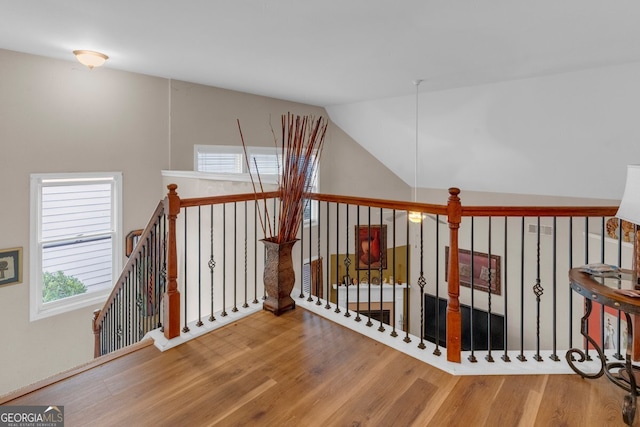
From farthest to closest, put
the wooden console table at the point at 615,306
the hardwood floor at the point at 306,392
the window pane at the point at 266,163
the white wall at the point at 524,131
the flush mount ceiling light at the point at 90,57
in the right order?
the window pane at the point at 266,163, the white wall at the point at 524,131, the flush mount ceiling light at the point at 90,57, the hardwood floor at the point at 306,392, the wooden console table at the point at 615,306

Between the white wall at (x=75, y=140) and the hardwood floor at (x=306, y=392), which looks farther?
the white wall at (x=75, y=140)

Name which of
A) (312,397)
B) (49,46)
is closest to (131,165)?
(49,46)

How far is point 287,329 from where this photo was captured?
262 cm

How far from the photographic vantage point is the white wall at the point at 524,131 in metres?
3.91

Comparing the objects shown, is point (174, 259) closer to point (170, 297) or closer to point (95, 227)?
point (170, 297)

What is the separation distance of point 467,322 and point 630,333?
5.82 metres

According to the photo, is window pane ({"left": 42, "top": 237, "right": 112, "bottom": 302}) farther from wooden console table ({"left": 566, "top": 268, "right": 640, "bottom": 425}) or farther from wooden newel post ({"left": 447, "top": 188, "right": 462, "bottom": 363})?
wooden console table ({"left": 566, "top": 268, "right": 640, "bottom": 425})

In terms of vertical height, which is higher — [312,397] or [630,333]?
[630,333]

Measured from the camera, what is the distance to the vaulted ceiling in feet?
8.21

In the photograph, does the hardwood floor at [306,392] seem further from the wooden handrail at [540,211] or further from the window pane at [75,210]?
the window pane at [75,210]

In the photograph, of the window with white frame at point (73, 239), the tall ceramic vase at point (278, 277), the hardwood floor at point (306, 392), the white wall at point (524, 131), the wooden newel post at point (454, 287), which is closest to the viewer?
the hardwood floor at point (306, 392)

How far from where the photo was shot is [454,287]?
87.4 inches

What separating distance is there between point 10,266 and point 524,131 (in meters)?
6.16

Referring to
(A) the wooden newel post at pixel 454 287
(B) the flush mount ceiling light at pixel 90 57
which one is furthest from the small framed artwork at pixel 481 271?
(B) the flush mount ceiling light at pixel 90 57
